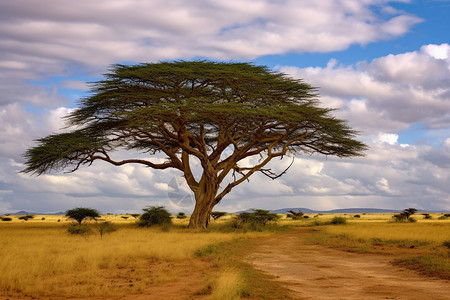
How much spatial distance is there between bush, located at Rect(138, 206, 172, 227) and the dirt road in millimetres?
18829

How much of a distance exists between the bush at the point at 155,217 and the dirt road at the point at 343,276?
61.8 feet

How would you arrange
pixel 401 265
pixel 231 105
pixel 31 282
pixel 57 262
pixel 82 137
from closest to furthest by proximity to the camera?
pixel 31 282 < pixel 57 262 < pixel 401 265 < pixel 231 105 < pixel 82 137

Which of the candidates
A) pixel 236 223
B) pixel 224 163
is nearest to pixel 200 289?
pixel 224 163

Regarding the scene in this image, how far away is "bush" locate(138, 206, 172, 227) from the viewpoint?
1513 inches

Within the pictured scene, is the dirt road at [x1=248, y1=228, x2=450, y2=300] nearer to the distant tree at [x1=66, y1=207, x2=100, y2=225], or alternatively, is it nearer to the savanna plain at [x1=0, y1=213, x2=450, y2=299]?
the savanna plain at [x1=0, y1=213, x2=450, y2=299]

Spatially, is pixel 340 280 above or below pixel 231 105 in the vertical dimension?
below

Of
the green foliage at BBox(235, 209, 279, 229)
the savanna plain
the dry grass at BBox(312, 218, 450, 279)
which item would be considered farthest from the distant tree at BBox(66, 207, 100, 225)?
the dry grass at BBox(312, 218, 450, 279)

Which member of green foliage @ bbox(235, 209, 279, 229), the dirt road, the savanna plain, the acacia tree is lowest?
the dirt road

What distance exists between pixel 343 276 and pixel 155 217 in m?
26.4

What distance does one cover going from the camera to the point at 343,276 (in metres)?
13.7

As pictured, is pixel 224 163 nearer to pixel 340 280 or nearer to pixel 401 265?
pixel 401 265

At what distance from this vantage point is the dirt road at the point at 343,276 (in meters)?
10.9

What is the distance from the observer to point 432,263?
1530cm

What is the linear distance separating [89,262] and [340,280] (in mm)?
7461
